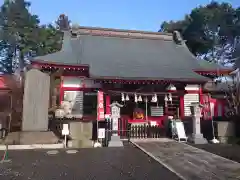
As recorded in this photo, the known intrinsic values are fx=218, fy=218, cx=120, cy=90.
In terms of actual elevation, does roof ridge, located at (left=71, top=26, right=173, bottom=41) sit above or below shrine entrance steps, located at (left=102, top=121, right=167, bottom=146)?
above

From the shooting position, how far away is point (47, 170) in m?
6.32

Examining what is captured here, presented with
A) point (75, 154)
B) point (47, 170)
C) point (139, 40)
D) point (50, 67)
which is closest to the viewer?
point (47, 170)

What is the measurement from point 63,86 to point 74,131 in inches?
205

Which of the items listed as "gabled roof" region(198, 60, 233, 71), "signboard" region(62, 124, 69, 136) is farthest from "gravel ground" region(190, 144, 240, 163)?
"gabled roof" region(198, 60, 233, 71)

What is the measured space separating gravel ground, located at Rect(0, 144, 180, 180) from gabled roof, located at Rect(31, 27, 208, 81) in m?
5.55

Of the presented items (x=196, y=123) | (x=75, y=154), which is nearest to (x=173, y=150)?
(x=196, y=123)

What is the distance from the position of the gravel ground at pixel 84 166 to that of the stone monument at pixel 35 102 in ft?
4.48

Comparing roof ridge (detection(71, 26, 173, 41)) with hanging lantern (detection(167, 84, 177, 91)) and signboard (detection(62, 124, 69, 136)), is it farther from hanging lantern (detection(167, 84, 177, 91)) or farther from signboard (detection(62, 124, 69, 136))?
signboard (detection(62, 124, 69, 136))

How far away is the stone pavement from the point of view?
19.4 feet

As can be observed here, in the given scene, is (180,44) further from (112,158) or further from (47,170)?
(47,170)

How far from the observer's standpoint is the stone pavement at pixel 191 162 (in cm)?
592

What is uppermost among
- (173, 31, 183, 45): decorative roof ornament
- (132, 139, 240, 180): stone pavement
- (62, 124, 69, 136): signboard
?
(173, 31, 183, 45): decorative roof ornament

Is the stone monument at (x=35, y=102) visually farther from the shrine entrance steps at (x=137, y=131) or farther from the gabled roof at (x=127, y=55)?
the gabled roof at (x=127, y=55)

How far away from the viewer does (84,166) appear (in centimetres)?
672
